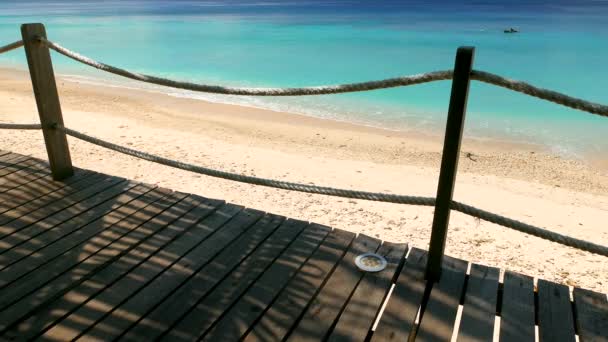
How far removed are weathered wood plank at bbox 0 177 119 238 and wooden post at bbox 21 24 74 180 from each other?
0.35 metres

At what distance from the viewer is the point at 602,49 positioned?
86.5 feet

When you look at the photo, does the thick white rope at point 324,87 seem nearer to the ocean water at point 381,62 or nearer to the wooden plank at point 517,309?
the wooden plank at point 517,309

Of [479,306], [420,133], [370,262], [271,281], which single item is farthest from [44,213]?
[420,133]

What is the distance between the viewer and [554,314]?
7.43 feet

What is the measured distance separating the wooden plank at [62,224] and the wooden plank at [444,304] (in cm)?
225

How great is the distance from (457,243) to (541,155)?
20.4ft

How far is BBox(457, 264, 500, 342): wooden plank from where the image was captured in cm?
214

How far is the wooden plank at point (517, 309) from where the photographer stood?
7.01ft

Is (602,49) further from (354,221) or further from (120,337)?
(120,337)

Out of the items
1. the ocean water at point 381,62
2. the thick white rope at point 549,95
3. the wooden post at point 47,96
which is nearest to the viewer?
the thick white rope at point 549,95

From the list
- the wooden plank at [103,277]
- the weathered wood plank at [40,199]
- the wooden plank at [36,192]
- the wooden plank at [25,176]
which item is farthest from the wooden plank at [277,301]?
the wooden plank at [25,176]

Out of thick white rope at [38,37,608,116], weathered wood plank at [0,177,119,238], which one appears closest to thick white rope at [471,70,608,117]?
thick white rope at [38,37,608,116]

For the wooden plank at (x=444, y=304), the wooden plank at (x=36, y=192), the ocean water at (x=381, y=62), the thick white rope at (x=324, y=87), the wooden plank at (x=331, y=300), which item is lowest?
the ocean water at (x=381, y=62)

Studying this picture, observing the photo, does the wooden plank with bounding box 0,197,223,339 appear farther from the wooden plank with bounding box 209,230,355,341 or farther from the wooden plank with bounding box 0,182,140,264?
the wooden plank with bounding box 209,230,355,341
